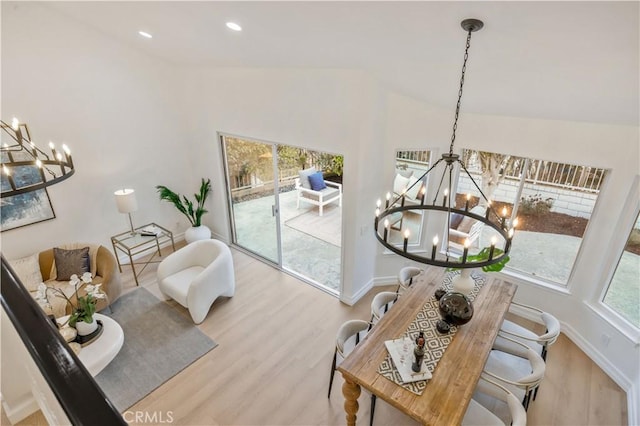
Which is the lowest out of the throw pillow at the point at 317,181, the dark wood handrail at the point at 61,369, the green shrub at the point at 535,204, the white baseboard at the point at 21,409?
the white baseboard at the point at 21,409

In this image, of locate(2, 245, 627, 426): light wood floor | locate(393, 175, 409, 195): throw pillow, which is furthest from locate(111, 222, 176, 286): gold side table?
locate(393, 175, 409, 195): throw pillow

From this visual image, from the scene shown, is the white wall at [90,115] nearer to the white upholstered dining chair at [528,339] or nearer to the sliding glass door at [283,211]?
the sliding glass door at [283,211]

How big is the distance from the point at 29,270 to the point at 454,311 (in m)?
5.47

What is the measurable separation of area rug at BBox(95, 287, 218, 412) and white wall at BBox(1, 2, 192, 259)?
152 cm

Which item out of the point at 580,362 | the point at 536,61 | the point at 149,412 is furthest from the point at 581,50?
the point at 149,412

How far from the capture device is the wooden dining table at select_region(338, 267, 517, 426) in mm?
2666

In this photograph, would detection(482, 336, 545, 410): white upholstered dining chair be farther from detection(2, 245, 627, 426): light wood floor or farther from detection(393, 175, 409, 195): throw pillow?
detection(393, 175, 409, 195): throw pillow

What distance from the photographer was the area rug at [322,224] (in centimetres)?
718

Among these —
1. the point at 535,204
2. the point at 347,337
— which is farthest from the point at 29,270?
the point at 535,204

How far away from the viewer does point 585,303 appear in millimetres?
4406

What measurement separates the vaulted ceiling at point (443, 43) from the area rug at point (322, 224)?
12.0ft

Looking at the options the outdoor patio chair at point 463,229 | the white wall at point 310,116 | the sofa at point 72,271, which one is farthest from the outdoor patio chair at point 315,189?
the sofa at point 72,271

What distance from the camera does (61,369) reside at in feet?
2.36

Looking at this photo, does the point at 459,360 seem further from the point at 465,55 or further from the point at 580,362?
the point at 465,55
